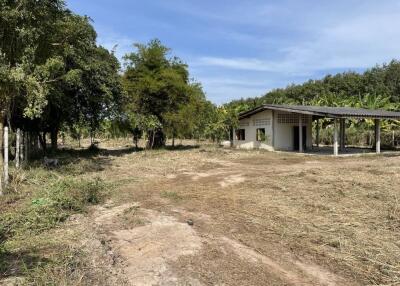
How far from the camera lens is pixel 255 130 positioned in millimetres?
30828

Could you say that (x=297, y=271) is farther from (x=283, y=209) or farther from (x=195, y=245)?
(x=283, y=209)

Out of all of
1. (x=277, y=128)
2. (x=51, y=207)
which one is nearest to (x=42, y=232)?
(x=51, y=207)

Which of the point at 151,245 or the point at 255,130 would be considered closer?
the point at 151,245

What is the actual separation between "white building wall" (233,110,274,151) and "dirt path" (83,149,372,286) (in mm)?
19063

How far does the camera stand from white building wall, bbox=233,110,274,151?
2931 centimetres

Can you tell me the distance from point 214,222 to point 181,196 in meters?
2.90

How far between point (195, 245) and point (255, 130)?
2506 cm

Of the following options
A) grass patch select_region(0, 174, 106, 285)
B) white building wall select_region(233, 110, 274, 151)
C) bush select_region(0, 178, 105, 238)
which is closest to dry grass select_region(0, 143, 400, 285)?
grass patch select_region(0, 174, 106, 285)

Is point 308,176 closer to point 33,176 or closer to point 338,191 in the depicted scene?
point 338,191

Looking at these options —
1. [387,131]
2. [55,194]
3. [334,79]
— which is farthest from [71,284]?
[334,79]

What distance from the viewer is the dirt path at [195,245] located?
5.12 meters

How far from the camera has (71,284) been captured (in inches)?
181


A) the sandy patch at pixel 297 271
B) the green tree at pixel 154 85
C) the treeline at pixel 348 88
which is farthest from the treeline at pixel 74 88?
the treeline at pixel 348 88

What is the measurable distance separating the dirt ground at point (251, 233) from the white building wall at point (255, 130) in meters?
16.6
